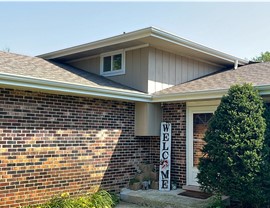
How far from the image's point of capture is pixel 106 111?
8422 mm

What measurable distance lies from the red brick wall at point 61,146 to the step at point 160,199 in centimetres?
58

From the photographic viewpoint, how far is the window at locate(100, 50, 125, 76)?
993 cm

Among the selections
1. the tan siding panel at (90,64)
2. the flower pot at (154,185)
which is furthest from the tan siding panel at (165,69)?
the flower pot at (154,185)

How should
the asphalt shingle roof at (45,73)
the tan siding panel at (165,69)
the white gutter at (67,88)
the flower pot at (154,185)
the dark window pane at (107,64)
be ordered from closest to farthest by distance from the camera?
the white gutter at (67,88) < the asphalt shingle roof at (45,73) < the flower pot at (154,185) < the tan siding panel at (165,69) < the dark window pane at (107,64)

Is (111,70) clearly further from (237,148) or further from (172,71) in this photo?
(237,148)

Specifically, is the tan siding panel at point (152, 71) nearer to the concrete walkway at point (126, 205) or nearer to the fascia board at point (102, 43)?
the fascia board at point (102, 43)

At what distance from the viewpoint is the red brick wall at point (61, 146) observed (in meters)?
6.63

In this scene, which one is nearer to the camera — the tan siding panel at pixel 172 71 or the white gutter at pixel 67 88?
the white gutter at pixel 67 88

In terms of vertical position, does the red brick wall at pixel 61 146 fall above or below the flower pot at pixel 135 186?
above

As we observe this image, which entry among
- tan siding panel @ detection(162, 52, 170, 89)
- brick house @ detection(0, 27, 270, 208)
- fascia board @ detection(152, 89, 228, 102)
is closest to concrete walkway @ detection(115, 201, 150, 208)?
brick house @ detection(0, 27, 270, 208)

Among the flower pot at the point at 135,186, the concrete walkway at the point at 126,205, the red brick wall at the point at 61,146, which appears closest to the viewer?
the red brick wall at the point at 61,146

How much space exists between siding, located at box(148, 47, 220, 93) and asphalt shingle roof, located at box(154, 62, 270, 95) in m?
0.26

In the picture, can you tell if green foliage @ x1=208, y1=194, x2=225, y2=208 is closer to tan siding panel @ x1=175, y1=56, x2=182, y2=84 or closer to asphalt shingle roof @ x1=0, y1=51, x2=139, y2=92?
Answer: asphalt shingle roof @ x1=0, y1=51, x2=139, y2=92

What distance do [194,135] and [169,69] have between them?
2315 millimetres
